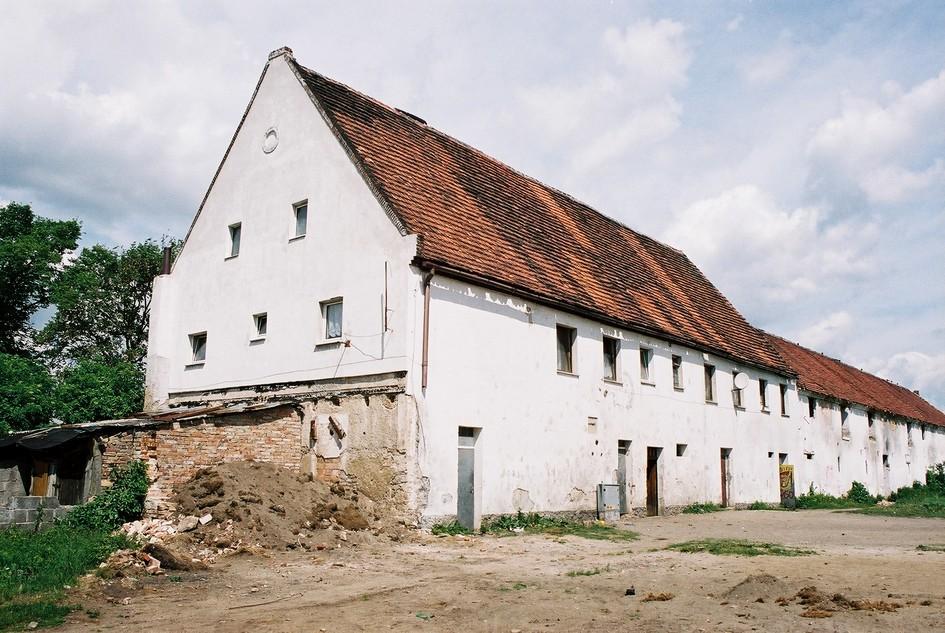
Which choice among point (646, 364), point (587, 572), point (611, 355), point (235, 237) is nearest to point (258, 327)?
point (235, 237)

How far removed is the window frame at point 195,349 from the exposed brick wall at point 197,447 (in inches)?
187

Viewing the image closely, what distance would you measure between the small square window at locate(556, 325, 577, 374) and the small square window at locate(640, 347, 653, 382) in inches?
142

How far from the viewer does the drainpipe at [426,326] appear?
15.7 meters

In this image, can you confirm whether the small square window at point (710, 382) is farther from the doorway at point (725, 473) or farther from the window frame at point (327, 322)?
the window frame at point (327, 322)

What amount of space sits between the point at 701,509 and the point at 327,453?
42.8ft

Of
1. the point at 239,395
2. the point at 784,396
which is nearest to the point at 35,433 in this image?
the point at 239,395

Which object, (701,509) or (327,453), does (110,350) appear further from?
(701,509)

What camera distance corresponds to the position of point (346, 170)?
17.8 meters

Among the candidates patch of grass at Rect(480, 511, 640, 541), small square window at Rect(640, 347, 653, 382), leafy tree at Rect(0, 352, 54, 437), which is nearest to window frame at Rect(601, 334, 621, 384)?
small square window at Rect(640, 347, 653, 382)

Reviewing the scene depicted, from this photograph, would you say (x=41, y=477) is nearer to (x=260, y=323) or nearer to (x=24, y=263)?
(x=260, y=323)

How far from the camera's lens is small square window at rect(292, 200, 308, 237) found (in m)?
18.8

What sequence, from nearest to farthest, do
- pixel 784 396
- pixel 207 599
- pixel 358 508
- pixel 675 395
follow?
pixel 207 599 → pixel 358 508 → pixel 675 395 → pixel 784 396

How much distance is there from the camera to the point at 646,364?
75.4 ft

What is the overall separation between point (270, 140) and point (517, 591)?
1413 cm
